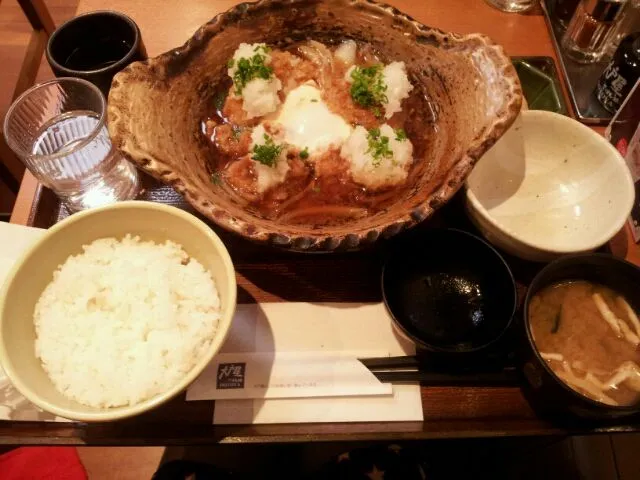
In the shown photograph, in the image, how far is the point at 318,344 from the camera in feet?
5.45

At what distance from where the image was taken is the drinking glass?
2.49m

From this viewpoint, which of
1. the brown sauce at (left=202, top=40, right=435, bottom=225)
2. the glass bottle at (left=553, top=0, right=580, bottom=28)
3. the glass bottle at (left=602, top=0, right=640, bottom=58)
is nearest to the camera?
the brown sauce at (left=202, top=40, right=435, bottom=225)

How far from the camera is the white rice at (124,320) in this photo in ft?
4.57

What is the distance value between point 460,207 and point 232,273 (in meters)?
0.89

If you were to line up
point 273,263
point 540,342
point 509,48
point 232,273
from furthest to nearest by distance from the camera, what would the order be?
point 509,48 < point 273,263 < point 540,342 < point 232,273

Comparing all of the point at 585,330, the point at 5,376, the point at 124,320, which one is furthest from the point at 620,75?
the point at 5,376

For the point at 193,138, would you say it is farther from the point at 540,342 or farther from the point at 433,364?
the point at 540,342

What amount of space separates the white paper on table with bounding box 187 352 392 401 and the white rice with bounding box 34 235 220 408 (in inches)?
6.6

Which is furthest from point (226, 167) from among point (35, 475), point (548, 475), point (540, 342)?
point (548, 475)

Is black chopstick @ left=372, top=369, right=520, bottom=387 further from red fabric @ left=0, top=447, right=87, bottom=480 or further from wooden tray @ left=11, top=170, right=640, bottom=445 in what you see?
red fabric @ left=0, top=447, right=87, bottom=480

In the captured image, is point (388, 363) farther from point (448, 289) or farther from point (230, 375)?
point (230, 375)

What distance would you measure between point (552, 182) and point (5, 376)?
2.00 m

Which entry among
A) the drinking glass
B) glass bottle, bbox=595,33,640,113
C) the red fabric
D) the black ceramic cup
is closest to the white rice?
the black ceramic cup

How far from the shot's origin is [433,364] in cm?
162
